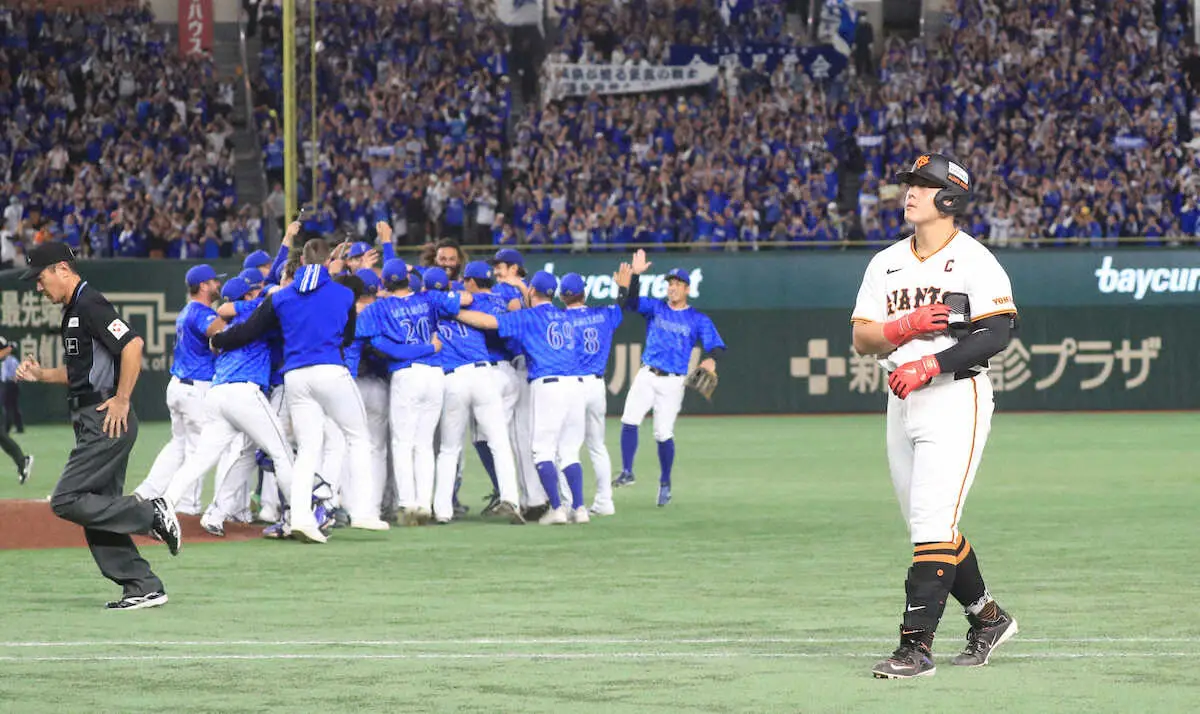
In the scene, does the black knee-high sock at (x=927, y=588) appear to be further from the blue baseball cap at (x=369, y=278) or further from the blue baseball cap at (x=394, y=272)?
the blue baseball cap at (x=369, y=278)

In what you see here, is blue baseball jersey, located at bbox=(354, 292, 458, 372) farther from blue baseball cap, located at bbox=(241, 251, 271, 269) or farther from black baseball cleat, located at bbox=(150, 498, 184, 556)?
black baseball cleat, located at bbox=(150, 498, 184, 556)

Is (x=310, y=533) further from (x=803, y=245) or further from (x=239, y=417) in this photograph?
(x=803, y=245)

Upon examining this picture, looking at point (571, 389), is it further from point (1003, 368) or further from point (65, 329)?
point (1003, 368)

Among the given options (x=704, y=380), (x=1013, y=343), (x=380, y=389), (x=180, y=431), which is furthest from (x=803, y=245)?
(x=180, y=431)

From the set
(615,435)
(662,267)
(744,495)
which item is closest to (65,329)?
(744,495)

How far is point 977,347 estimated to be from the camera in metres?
7.51

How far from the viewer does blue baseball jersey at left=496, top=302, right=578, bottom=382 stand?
14.8m

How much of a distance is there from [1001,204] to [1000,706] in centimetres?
2642

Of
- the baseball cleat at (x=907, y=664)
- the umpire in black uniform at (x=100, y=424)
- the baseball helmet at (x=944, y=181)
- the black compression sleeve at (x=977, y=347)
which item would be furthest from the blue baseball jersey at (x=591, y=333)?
the baseball cleat at (x=907, y=664)

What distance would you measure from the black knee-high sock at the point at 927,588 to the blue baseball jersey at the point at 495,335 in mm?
7742

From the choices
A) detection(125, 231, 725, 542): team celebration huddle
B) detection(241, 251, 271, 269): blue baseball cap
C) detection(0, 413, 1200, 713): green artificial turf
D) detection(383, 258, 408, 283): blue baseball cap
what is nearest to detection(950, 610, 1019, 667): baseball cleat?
detection(0, 413, 1200, 713): green artificial turf

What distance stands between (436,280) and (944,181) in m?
7.40

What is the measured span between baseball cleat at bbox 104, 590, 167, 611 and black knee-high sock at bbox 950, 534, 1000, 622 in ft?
14.5

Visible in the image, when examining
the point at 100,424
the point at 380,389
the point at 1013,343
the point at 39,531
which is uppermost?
the point at 100,424
